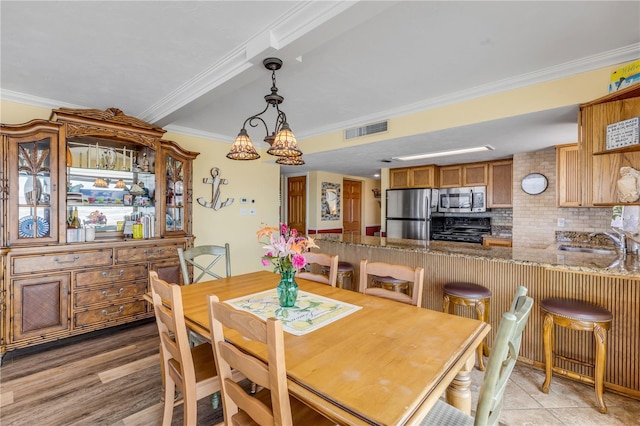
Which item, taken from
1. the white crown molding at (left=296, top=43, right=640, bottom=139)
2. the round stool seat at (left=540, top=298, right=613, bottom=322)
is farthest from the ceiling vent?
the round stool seat at (left=540, top=298, right=613, bottom=322)

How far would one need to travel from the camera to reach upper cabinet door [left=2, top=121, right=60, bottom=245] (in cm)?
260

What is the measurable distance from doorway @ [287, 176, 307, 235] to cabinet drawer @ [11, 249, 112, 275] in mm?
4192

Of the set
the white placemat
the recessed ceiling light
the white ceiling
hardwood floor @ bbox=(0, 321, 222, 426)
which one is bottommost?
hardwood floor @ bbox=(0, 321, 222, 426)

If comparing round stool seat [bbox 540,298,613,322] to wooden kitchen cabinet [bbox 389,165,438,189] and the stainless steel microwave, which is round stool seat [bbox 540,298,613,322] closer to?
the stainless steel microwave

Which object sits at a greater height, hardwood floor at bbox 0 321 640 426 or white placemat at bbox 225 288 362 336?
white placemat at bbox 225 288 362 336

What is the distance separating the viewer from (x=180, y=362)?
138 centimetres

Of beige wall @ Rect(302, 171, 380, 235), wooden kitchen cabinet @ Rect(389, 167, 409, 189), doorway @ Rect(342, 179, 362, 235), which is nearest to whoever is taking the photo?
wooden kitchen cabinet @ Rect(389, 167, 409, 189)

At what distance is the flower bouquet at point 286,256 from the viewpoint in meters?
1.58

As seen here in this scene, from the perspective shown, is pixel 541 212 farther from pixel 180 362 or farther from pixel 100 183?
pixel 100 183

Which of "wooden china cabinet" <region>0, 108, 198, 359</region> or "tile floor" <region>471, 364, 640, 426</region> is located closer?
"tile floor" <region>471, 364, 640, 426</region>

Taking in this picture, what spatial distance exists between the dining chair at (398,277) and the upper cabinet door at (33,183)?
293 centimetres

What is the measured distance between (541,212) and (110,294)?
18.2 ft

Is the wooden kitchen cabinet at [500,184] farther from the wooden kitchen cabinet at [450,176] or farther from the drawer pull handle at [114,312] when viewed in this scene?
the drawer pull handle at [114,312]

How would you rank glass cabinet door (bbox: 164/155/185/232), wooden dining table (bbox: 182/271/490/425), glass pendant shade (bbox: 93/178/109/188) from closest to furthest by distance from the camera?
wooden dining table (bbox: 182/271/490/425), glass pendant shade (bbox: 93/178/109/188), glass cabinet door (bbox: 164/155/185/232)
